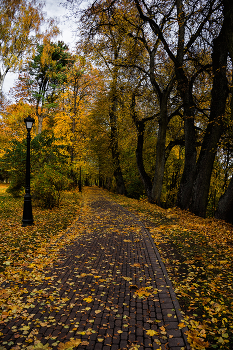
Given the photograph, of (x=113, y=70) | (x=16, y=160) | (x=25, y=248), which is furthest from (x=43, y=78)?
(x=25, y=248)

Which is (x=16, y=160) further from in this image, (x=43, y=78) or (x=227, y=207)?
(x=43, y=78)

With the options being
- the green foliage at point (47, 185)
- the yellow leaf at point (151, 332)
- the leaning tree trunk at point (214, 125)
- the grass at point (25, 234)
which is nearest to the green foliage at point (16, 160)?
the green foliage at point (47, 185)

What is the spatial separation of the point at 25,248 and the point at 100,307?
11.0 ft

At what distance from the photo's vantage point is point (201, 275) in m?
4.92

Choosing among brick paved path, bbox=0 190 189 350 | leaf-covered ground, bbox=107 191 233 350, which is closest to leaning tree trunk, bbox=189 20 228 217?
leaf-covered ground, bbox=107 191 233 350

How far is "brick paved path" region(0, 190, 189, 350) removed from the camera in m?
3.01

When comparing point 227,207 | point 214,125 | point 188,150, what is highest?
point 214,125

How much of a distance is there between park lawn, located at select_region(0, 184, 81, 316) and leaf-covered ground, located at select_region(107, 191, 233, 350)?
2622 mm

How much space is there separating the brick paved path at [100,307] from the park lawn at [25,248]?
0.29m

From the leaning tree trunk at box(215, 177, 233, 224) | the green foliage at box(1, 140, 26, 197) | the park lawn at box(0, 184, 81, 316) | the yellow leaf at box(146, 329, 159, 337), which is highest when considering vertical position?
the green foliage at box(1, 140, 26, 197)

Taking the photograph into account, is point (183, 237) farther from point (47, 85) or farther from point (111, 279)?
point (47, 85)

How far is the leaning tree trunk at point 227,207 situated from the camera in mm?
10703

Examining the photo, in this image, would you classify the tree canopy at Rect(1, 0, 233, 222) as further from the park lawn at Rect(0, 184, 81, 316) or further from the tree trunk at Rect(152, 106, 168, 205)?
the park lawn at Rect(0, 184, 81, 316)

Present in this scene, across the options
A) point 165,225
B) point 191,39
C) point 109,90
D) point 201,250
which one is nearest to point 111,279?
point 201,250
